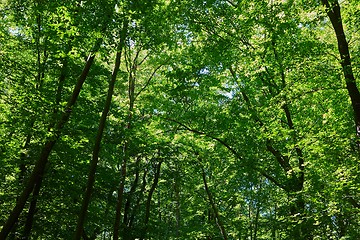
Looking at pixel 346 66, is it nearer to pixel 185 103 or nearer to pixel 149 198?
pixel 185 103

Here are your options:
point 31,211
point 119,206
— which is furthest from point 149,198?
point 31,211

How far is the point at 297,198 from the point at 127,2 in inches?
291

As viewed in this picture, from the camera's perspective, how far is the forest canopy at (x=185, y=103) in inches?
316

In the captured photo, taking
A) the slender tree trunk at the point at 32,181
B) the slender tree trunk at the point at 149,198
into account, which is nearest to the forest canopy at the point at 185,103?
the slender tree trunk at the point at 32,181

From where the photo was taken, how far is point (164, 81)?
13602mm

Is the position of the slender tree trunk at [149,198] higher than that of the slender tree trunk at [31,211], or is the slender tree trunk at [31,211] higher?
the slender tree trunk at [149,198]

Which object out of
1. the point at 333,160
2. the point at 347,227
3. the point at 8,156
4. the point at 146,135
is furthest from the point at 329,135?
the point at 8,156

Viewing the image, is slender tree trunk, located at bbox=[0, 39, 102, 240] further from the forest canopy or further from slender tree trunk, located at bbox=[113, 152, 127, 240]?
slender tree trunk, located at bbox=[113, 152, 127, 240]

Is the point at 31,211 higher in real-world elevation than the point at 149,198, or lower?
lower

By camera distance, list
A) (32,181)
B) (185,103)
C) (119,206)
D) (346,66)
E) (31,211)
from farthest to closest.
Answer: (185,103) < (119,206) < (31,211) < (32,181) < (346,66)

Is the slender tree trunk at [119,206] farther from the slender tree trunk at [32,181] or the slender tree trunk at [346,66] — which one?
the slender tree trunk at [346,66]

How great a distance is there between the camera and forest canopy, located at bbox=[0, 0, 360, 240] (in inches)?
316

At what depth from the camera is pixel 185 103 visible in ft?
45.7

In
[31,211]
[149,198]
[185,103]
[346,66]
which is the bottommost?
[31,211]
